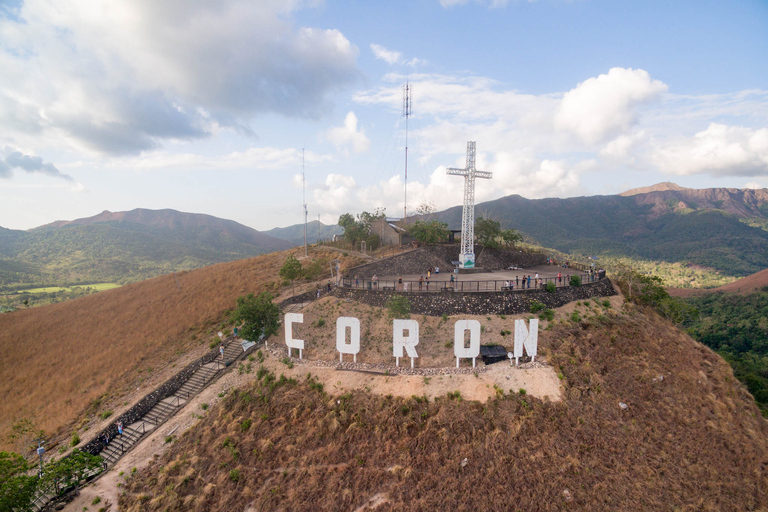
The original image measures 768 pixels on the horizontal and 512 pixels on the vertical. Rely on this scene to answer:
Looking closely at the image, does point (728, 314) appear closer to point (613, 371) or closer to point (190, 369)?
point (613, 371)

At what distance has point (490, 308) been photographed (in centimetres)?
2986

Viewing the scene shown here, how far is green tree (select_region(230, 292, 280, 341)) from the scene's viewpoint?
94.7 feet

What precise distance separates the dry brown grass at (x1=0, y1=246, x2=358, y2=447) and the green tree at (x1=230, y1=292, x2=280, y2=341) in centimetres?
803

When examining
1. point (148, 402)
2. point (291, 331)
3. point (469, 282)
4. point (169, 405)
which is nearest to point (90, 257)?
point (148, 402)

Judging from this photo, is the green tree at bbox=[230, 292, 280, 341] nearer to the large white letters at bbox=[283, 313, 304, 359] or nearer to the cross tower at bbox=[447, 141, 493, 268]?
the large white letters at bbox=[283, 313, 304, 359]

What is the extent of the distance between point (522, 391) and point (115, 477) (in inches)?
1132

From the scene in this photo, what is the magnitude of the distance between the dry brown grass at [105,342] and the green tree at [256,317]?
8.03 m

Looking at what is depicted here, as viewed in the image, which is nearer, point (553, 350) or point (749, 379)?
point (553, 350)

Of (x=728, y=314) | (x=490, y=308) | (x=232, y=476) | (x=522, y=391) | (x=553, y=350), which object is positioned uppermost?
(x=490, y=308)

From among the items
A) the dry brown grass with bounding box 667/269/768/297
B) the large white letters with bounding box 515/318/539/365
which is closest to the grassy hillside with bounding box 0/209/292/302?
the large white letters with bounding box 515/318/539/365

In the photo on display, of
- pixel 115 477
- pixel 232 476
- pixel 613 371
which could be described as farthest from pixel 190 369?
pixel 613 371

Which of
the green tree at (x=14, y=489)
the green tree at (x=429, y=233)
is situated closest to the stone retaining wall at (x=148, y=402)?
the green tree at (x=14, y=489)

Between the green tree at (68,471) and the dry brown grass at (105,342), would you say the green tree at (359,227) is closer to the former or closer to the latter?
the dry brown grass at (105,342)

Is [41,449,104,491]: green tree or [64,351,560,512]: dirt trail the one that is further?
[64,351,560,512]: dirt trail
